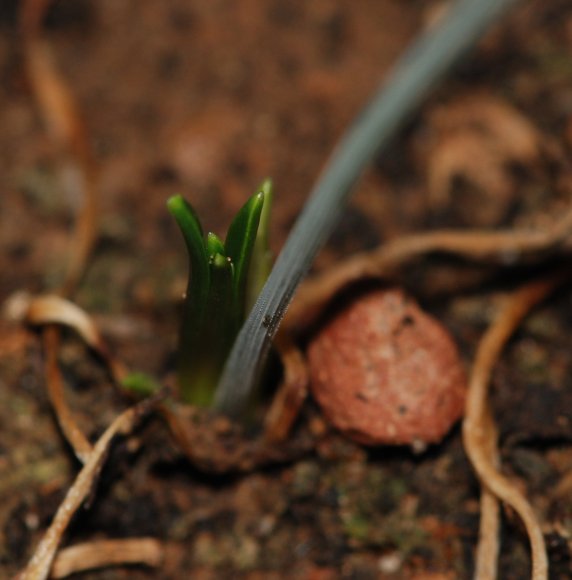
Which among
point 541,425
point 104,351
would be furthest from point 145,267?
point 541,425

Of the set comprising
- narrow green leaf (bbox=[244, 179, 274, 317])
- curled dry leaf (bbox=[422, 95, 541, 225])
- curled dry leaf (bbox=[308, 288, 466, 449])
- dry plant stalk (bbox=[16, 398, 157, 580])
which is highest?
curled dry leaf (bbox=[422, 95, 541, 225])

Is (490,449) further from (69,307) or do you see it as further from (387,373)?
(69,307)

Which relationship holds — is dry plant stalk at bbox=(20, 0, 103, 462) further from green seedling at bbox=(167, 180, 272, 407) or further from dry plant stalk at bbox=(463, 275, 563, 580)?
dry plant stalk at bbox=(463, 275, 563, 580)

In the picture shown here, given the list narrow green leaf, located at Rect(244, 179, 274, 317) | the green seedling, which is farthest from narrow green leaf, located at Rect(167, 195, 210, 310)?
narrow green leaf, located at Rect(244, 179, 274, 317)

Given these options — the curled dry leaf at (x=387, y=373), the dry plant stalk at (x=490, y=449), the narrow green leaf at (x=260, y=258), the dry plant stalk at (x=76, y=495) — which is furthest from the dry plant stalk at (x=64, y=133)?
the dry plant stalk at (x=490, y=449)

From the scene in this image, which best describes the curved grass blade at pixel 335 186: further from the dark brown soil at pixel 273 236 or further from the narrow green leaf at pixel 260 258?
the dark brown soil at pixel 273 236
